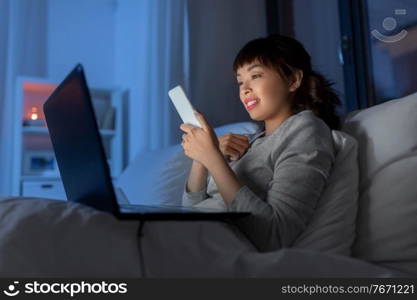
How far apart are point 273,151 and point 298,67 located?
29cm

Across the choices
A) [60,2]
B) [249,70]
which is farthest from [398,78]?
[60,2]

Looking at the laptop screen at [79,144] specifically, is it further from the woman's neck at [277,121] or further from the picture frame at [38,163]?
the picture frame at [38,163]

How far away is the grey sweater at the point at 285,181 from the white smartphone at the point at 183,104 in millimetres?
168

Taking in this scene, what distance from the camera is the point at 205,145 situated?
918 mm

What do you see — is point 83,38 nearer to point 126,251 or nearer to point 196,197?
point 196,197

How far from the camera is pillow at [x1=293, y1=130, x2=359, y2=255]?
0.82m

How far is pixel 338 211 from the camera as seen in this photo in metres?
0.85

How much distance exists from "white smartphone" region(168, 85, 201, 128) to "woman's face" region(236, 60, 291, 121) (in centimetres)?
20

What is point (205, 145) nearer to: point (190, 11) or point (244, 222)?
point (244, 222)

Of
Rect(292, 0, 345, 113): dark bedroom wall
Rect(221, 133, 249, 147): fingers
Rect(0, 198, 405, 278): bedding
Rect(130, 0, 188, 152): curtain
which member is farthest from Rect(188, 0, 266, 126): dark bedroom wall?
Rect(0, 198, 405, 278): bedding

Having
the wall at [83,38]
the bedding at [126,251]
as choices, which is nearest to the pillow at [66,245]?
the bedding at [126,251]

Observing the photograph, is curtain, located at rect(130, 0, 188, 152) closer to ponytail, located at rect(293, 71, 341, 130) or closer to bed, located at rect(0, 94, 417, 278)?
ponytail, located at rect(293, 71, 341, 130)

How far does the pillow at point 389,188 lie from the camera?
0.85 m

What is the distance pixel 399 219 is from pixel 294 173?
9.6 inches
